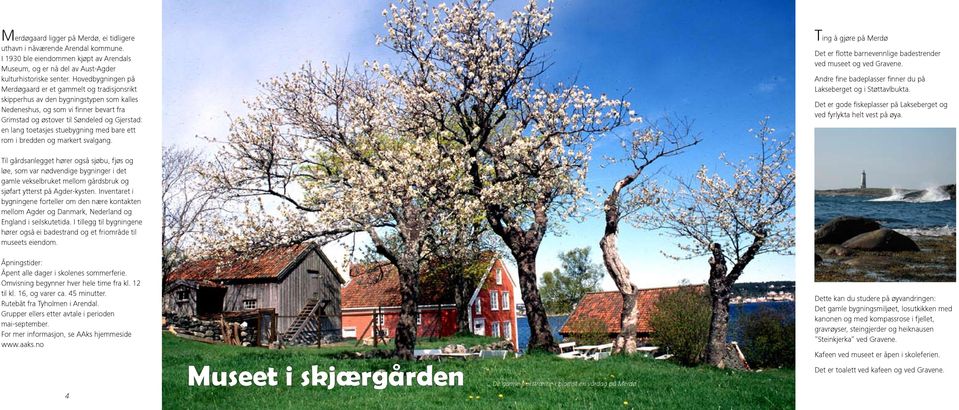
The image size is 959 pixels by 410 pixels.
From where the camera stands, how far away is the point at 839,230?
7.60 meters

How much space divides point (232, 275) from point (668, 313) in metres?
6.79

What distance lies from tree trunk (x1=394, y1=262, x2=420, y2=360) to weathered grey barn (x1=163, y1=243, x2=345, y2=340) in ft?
4.01

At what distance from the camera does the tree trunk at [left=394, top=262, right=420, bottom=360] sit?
9227 mm

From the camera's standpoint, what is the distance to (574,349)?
9.27m

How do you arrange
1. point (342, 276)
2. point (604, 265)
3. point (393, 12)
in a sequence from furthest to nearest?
1. point (342, 276)
2. point (604, 265)
3. point (393, 12)

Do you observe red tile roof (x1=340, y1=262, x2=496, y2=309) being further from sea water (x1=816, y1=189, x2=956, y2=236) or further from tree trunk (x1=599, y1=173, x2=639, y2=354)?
sea water (x1=816, y1=189, x2=956, y2=236)

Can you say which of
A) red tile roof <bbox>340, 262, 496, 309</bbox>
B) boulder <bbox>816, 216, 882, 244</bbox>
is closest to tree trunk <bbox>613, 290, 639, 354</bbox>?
red tile roof <bbox>340, 262, 496, 309</bbox>

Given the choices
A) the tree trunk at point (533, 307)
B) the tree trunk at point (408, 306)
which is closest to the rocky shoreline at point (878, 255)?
the tree trunk at point (533, 307)

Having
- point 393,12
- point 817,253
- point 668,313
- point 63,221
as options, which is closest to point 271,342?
point 63,221

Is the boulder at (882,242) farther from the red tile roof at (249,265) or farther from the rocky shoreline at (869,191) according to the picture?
→ the red tile roof at (249,265)

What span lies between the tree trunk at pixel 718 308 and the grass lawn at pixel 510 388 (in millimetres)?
783

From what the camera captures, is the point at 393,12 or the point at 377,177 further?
the point at 377,177

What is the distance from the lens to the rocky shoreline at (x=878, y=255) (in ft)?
23.5

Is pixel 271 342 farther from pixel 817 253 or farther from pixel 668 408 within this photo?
pixel 817 253
